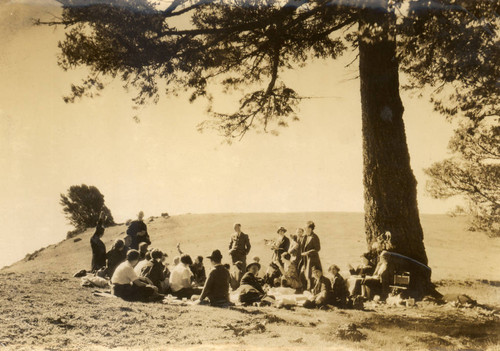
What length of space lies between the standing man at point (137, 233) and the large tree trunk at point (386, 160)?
357cm

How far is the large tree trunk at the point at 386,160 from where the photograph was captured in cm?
568

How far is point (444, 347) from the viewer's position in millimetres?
4406

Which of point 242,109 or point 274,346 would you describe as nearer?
point 274,346

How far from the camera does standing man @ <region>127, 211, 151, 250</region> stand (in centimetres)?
656

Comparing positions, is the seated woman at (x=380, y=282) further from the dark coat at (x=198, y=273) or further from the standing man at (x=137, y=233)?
the standing man at (x=137, y=233)

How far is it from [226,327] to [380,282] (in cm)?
222

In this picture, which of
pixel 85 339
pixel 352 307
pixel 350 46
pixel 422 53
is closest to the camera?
pixel 85 339

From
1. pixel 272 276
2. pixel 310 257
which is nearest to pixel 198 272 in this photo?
pixel 272 276

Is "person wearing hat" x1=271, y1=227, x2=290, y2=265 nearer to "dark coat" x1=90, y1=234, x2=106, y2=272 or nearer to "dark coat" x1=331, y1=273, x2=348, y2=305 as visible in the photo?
"dark coat" x1=331, y1=273, x2=348, y2=305

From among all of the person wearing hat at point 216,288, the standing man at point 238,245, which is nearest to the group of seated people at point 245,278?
the person wearing hat at point 216,288

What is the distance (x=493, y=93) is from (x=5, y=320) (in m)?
6.92

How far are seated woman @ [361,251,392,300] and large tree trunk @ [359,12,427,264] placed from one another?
0.30m

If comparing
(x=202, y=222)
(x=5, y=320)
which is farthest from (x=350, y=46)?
(x=5, y=320)

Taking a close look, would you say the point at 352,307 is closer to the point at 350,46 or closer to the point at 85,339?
the point at 85,339
